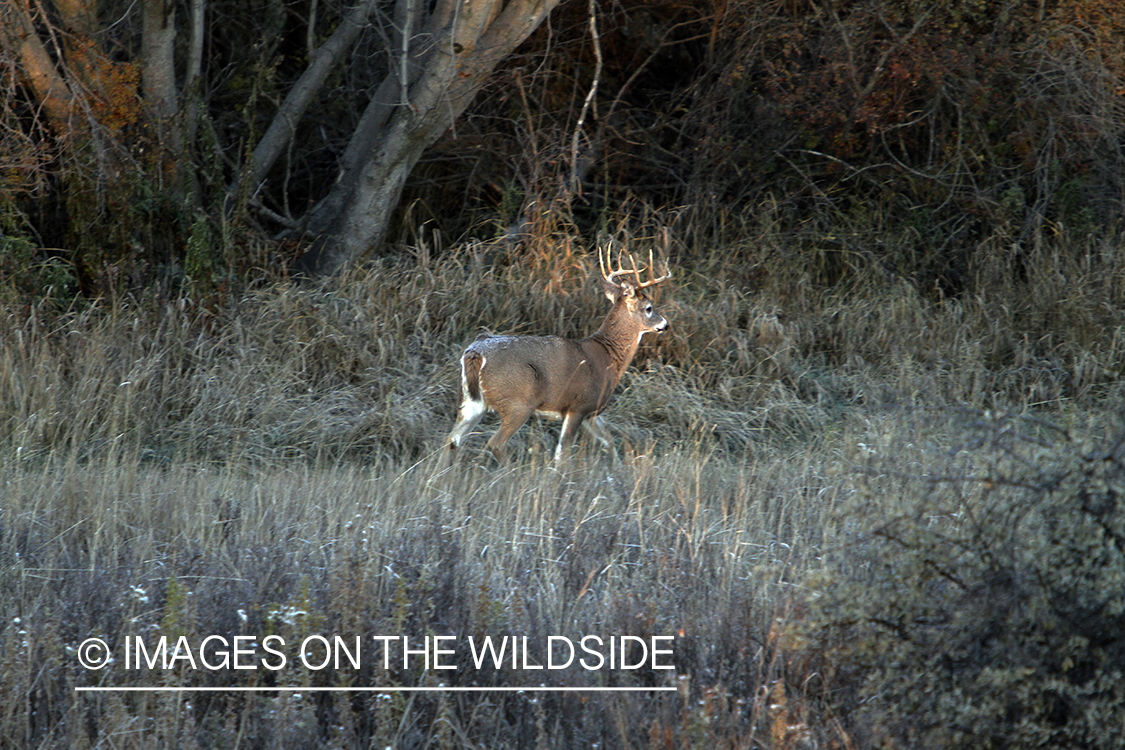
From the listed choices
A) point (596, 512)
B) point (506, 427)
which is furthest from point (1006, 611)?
point (506, 427)

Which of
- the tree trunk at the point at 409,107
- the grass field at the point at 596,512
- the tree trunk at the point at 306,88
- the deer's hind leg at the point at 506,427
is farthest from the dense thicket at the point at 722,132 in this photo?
the deer's hind leg at the point at 506,427

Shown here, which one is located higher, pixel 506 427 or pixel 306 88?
pixel 306 88

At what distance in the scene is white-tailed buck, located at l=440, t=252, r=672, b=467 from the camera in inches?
278

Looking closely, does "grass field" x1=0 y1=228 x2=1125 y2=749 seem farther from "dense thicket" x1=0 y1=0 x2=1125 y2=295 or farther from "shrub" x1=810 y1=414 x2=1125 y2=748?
"dense thicket" x1=0 y1=0 x2=1125 y2=295

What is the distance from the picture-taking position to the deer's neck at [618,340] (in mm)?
7992

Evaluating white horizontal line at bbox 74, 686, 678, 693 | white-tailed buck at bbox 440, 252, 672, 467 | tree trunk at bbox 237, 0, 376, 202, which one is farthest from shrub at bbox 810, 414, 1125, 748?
tree trunk at bbox 237, 0, 376, 202

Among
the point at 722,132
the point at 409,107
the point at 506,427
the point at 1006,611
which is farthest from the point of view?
the point at 722,132

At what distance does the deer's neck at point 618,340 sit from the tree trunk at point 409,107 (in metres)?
2.64

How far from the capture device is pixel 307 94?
1001 cm

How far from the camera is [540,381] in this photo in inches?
284

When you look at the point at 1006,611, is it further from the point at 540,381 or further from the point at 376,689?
the point at 540,381

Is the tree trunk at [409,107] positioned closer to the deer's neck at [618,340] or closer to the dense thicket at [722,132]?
the dense thicket at [722,132]

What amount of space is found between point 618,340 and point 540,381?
1.08m

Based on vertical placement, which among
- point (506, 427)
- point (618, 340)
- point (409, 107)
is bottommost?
point (506, 427)
